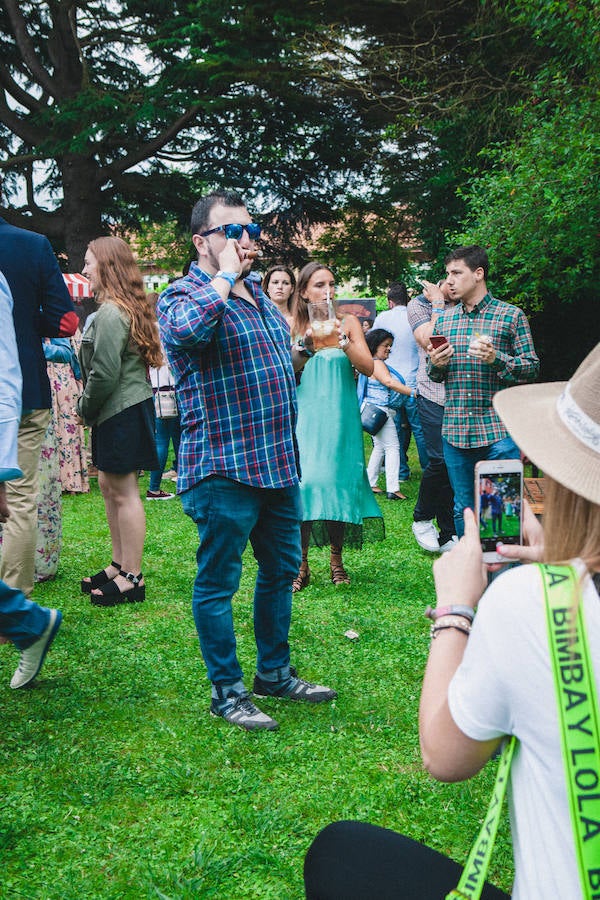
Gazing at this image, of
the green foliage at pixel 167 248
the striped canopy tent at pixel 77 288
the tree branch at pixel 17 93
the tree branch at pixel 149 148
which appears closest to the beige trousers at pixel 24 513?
the striped canopy tent at pixel 77 288

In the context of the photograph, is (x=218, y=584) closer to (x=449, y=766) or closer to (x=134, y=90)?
(x=449, y=766)

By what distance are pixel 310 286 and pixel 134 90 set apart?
1396 centimetres

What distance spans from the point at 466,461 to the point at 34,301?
2.94 m

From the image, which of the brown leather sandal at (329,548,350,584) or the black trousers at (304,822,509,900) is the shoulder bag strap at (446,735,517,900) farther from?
the brown leather sandal at (329,548,350,584)

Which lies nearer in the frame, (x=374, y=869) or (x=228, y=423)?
(x=374, y=869)

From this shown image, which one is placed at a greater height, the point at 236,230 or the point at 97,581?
the point at 236,230

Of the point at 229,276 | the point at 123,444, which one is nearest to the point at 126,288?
the point at 123,444

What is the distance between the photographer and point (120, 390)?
16.4 feet

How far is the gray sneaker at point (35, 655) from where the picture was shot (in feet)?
11.4

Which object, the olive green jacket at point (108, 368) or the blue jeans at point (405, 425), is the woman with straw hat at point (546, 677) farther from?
the blue jeans at point (405, 425)

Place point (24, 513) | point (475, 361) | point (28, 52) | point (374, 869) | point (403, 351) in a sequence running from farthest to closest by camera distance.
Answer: point (28, 52) < point (403, 351) < point (475, 361) < point (24, 513) < point (374, 869)

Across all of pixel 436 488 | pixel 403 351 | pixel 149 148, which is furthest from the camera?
pixel 149 148

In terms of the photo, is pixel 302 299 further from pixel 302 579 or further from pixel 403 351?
pixel 403 351

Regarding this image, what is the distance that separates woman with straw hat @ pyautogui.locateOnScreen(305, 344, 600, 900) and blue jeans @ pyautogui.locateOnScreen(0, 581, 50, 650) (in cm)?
242
